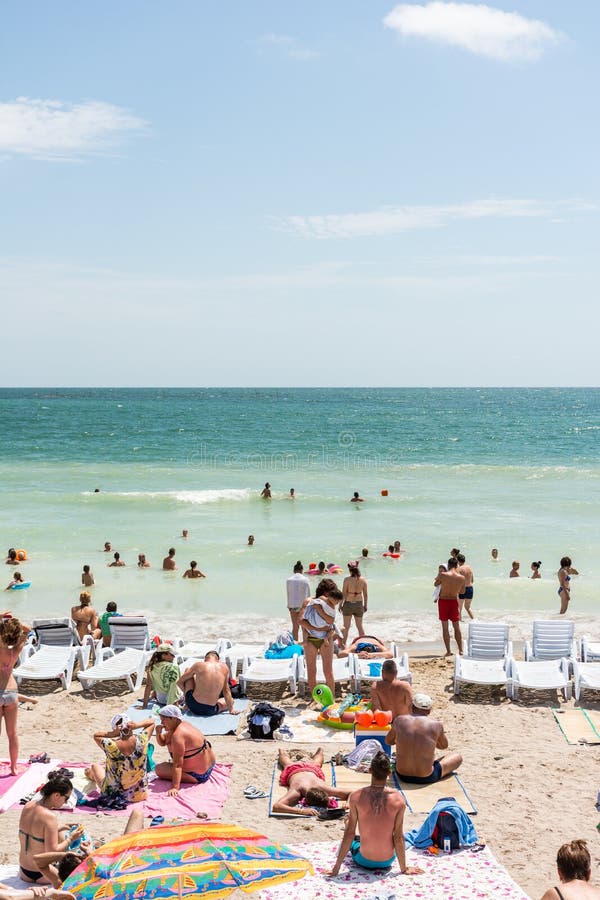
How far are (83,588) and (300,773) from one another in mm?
10993

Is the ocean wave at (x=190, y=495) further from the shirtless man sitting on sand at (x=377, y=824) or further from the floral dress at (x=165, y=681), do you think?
the shirtless man sitting on sand at (x=377, y=824)

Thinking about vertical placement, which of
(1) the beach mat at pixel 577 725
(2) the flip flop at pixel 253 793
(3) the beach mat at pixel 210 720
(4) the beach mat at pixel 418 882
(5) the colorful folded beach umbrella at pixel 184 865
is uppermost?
(5) the colorful folded beach umbrella at pixel 184 865

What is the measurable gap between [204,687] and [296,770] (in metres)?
2.00

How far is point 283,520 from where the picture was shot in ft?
86.1

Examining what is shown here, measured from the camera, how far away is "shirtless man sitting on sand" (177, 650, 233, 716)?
30.1 feet

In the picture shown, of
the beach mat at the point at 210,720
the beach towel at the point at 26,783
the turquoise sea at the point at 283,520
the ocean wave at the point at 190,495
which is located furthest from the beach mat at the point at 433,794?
the ocean wave at the point at 190,495

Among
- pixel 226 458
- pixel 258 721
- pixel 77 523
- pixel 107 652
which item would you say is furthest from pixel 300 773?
pixel 226 458

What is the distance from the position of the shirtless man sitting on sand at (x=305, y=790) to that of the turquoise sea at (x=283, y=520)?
6342mm

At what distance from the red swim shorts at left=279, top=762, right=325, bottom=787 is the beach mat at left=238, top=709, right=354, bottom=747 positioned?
100 cm

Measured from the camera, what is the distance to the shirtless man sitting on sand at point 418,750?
7410mm

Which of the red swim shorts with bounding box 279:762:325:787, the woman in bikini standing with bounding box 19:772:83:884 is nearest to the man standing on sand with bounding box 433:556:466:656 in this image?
the red swim shorts with bounding box 279:762:325:787

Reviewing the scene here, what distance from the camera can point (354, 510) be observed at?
27.9 m

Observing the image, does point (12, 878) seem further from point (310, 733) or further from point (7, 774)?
point (310, 733)

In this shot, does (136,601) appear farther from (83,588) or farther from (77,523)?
(77,523)
